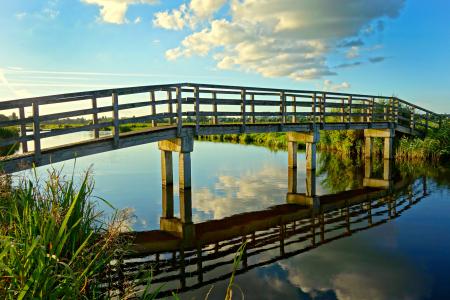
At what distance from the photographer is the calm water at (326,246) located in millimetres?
5785

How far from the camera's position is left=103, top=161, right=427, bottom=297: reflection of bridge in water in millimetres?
6402

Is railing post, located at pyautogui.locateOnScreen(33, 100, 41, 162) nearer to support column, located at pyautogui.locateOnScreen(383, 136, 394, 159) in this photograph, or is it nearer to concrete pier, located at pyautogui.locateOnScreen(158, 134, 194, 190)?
concrete pier, located at pyautogui.locateOnScreen(158, 134, 194, 190)

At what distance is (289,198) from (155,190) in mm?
4960

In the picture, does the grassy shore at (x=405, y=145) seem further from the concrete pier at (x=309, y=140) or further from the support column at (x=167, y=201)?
the support column at (x=167, y=201)

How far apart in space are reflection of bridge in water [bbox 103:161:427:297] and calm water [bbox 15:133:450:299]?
4.0 inches

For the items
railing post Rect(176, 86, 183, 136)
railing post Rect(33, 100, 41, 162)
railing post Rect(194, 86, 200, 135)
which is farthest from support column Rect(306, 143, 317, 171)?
railing post Rect(33, 100, 41, 162)

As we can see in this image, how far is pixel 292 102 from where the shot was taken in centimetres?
1645

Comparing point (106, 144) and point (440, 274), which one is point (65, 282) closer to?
point (440, 274)

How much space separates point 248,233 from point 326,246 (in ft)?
6.12

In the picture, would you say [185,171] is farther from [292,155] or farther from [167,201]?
[292,155]

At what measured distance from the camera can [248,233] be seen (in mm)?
8703

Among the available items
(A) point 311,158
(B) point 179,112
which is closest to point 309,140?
(A) point 311,158

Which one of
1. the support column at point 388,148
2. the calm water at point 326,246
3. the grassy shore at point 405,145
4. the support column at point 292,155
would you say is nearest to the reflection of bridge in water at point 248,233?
the calm water at point 326,246

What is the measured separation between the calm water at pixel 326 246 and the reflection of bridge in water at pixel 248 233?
0.10 m
